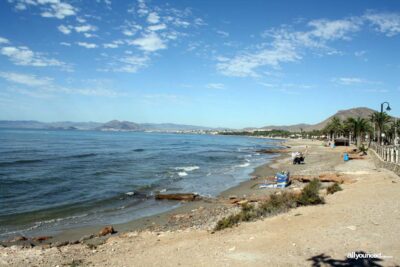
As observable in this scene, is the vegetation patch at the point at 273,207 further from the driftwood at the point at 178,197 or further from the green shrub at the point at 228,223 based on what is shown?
the driftwood at the point at 178,197

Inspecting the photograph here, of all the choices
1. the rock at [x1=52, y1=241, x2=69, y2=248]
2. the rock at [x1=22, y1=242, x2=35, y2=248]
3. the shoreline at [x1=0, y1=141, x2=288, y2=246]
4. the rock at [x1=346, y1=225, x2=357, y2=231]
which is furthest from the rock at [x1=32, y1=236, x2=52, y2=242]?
the rock at [x1=346, y1=225, x2=357, y2=231]

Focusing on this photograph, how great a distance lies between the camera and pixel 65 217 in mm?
18438

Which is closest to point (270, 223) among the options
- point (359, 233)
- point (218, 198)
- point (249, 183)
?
point (359, 233)

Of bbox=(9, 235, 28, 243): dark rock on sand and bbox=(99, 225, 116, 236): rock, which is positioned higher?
bbox=(99, 225, 116, 236): rock

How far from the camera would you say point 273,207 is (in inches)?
545

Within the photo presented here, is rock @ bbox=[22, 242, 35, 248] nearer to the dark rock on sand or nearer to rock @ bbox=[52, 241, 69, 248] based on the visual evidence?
the dark rock on sand

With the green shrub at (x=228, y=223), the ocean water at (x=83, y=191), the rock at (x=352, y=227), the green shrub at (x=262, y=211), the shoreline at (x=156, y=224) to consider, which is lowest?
the ocean water at (x=83, y=191)

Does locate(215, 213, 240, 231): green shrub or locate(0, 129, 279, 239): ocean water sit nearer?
locate(215, 213, 240, 231): green shrub

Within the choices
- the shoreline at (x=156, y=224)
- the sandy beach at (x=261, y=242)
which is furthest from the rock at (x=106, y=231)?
the sandy beach at (x=261, y=242)

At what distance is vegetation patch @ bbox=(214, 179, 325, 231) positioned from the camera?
512 inches

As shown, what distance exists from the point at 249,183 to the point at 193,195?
8.04m

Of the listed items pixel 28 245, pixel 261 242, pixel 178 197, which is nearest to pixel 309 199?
pixel 261 242

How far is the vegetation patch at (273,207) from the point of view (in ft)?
42.6

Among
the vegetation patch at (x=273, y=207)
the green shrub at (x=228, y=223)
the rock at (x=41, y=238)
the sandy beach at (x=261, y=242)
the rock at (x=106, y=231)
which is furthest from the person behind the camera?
the rock at (x=106, y=231)
